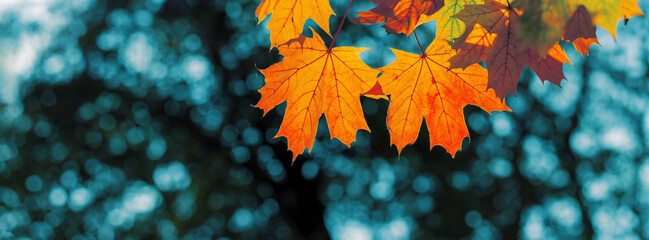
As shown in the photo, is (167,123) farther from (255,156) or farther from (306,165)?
(306,165)

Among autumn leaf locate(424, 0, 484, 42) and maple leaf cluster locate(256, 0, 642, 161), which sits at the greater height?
autumn leaf locate(424, 0, 484, 42)

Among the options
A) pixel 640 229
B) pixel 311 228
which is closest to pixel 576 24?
pixel 311 228

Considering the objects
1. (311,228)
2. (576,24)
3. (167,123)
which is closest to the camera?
(576,24)

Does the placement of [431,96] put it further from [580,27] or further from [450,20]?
[580,27]

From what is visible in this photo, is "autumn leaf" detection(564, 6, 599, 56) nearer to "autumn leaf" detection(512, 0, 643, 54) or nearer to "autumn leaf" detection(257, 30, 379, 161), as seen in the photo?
"autumn leaf" detection(512, 0, 643, 54)

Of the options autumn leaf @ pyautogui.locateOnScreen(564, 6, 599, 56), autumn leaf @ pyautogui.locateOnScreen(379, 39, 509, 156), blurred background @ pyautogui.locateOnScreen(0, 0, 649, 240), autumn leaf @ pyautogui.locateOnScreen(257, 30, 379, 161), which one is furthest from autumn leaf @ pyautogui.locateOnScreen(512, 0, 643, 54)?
blurred background @ pyautogui.locateOnScreen(0, 0, 649, 240)

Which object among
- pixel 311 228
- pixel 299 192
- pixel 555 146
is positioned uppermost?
pixel 555 146
